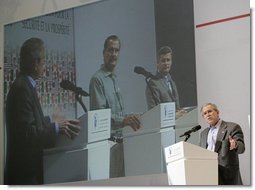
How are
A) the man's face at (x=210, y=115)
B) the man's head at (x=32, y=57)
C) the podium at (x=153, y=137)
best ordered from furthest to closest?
the man's head at (x=32, y=57) → the podium at (x=153, y=137) → the man's face at (x=210, y=115)

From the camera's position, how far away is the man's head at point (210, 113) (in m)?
3.70

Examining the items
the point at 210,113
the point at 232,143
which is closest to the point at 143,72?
the point at 210,113

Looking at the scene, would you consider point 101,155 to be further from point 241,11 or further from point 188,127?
point 241,11

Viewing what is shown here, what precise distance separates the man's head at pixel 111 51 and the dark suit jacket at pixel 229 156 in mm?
1278

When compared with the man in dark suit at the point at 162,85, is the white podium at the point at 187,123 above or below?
below

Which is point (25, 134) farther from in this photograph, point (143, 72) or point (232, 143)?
point (232, 143)

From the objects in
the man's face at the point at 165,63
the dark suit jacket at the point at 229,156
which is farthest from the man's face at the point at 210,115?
the man's face at the point at 165,63

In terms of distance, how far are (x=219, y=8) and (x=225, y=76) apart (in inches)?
22.3

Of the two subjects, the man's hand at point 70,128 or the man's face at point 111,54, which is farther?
the man's hand at point 70,128

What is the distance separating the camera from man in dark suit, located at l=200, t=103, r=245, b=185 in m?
3.56

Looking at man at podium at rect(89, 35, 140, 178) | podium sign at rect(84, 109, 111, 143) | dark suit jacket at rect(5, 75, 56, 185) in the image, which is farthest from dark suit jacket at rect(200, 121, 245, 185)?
dark suit jacket at rect(5, 75, 56, 185)

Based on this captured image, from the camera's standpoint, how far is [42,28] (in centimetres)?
493

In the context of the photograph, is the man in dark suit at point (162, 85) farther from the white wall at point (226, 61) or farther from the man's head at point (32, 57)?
the man's head at point (32, 57)

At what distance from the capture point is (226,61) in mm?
3703
